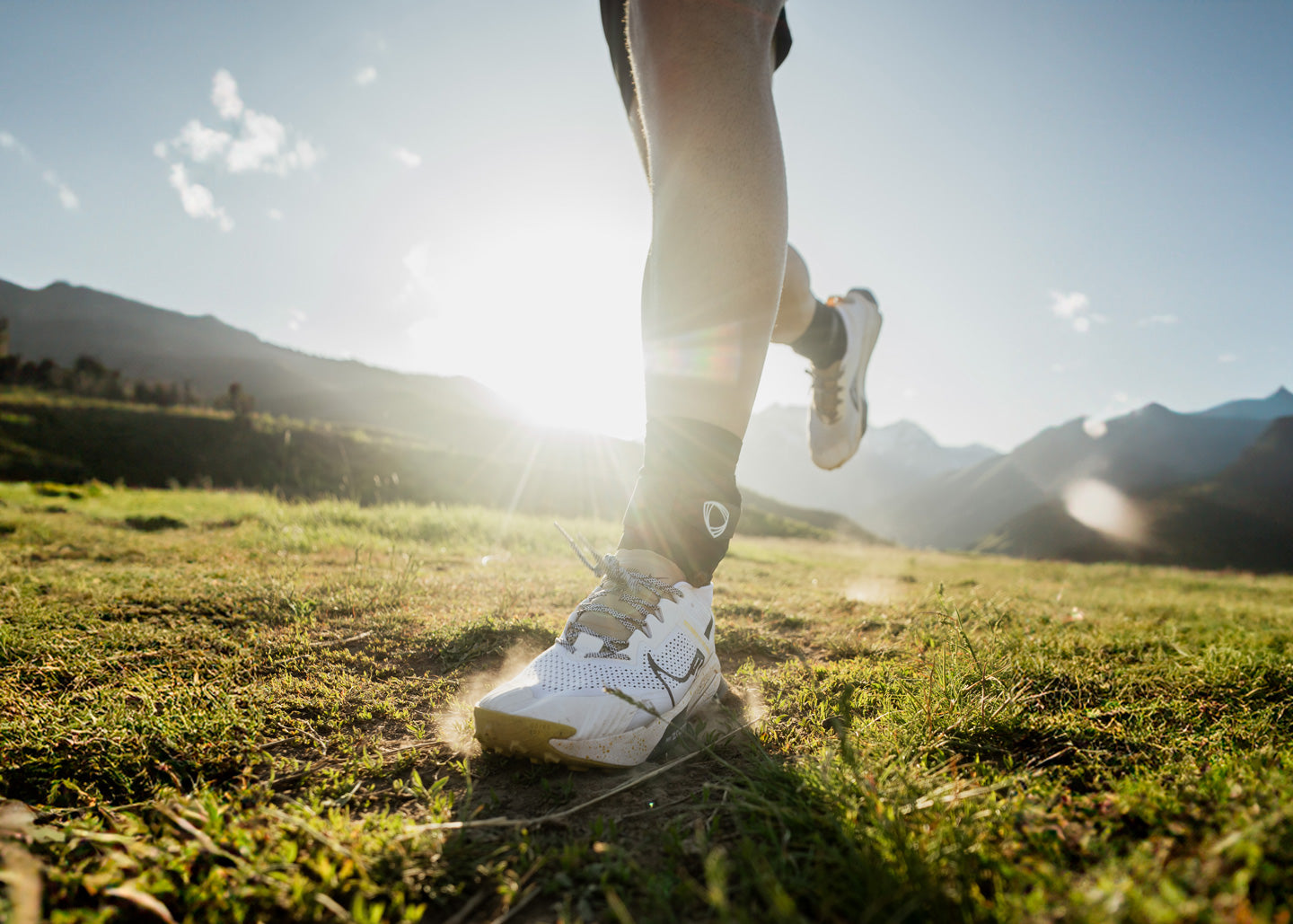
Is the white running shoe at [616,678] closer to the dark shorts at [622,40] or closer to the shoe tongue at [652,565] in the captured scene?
the shoe tongue at [652,565]

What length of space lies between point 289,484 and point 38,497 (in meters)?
17.6

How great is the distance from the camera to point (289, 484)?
2372cm

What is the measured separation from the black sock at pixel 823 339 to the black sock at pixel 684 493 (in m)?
1.45

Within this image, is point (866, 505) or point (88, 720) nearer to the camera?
point (88, 720)

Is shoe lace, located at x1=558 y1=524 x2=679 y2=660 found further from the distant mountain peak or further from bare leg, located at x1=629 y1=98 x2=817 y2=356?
the distant mountain peak

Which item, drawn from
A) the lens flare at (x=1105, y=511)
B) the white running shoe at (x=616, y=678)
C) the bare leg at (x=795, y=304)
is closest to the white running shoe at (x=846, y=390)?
the bare leg at (x=795, y=304)

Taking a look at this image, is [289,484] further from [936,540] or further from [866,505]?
[866,505]

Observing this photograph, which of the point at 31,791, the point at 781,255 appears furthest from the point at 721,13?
the point at 31,791

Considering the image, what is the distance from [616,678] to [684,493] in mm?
541

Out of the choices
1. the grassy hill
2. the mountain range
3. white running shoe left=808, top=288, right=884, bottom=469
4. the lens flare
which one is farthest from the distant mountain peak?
white running shoe left=808, top=288, right=884, bottom=469

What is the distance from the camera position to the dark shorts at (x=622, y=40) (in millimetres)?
2076

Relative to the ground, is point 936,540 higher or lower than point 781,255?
lower

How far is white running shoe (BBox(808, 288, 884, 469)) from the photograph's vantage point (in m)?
3.04

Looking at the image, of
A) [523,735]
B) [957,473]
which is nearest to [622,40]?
[523,735]
